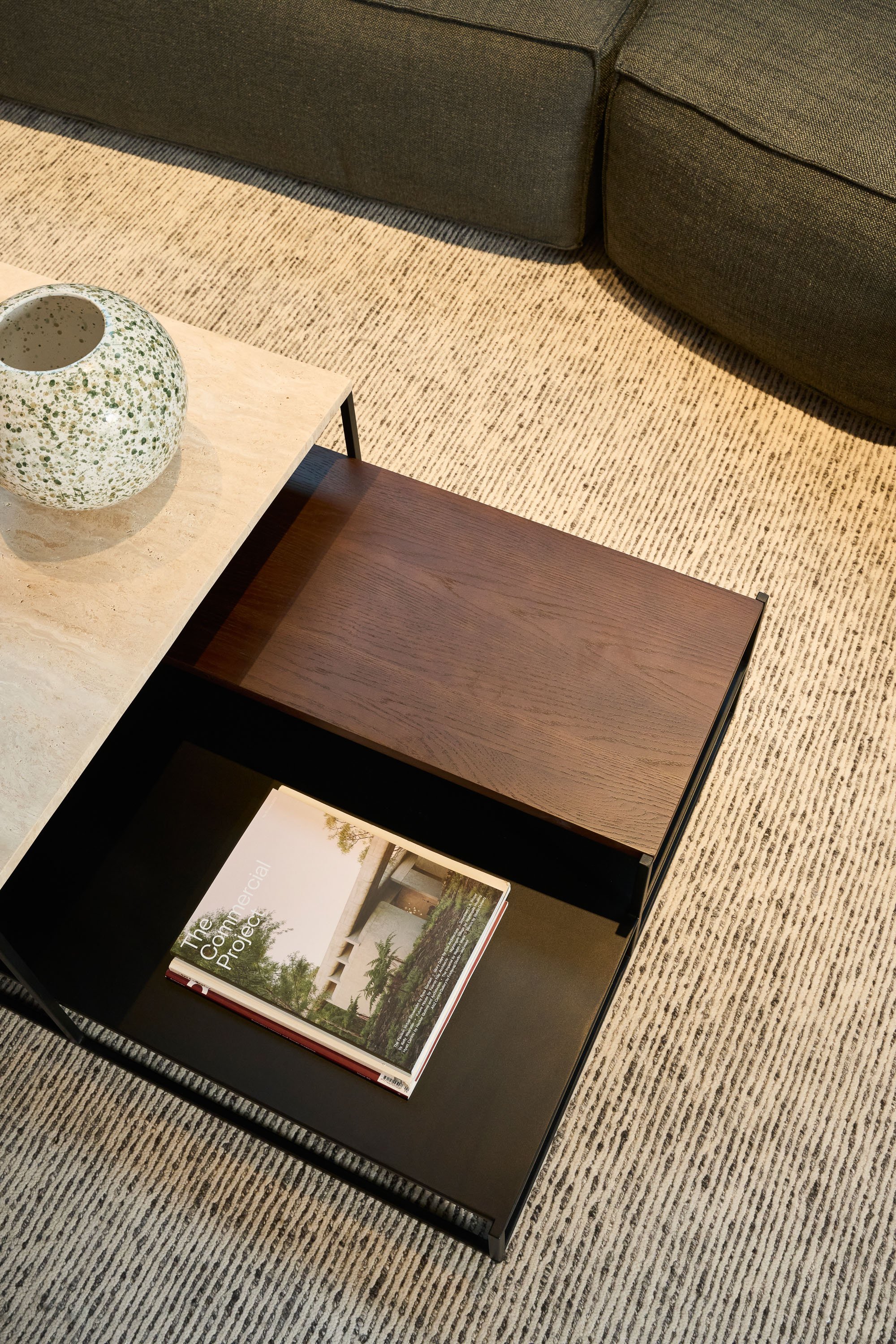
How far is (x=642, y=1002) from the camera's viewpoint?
3.74ft

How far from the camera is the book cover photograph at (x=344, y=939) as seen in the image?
3.03 feet

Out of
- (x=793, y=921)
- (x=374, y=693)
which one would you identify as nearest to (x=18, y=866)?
(x=374, y=693)

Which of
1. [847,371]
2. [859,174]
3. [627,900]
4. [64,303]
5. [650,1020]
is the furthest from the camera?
[847,371]

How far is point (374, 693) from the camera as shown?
0.97m

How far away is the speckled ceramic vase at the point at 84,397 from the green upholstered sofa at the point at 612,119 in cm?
84

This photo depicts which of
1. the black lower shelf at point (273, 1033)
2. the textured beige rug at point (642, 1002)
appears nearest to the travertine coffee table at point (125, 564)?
the black lower shelf at point (273, 1033)

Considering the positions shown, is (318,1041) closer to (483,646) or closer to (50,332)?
(483,646)

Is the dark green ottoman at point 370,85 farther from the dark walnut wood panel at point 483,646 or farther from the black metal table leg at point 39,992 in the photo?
the black metal table leg at point 39,992

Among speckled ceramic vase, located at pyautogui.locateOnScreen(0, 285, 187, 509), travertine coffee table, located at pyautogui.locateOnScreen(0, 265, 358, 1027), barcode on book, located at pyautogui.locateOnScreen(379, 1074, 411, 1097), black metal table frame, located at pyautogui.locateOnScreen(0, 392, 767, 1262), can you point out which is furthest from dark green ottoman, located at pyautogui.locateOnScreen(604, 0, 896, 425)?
barcode on book, located at pyautogui.locateOnScreen(379, 1074, 411, 1097)

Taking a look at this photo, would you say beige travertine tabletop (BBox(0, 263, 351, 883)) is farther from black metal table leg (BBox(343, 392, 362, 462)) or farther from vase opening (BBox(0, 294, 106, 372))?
vase opening (BBox(0, 294, 106, 372))

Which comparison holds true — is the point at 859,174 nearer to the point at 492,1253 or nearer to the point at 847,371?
the point at 847,371

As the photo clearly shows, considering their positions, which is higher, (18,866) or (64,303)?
(64,303)

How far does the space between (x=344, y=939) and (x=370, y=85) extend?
4.11 feet

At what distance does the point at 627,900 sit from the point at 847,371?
0.83m
